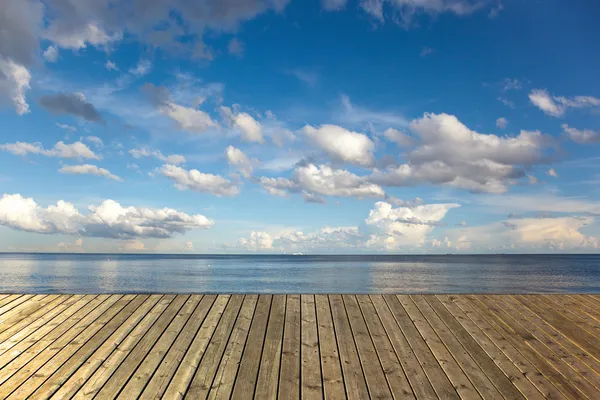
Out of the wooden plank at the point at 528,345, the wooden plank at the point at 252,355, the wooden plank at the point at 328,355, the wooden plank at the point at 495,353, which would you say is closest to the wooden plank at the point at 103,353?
the wooden plank at the point at 252,355

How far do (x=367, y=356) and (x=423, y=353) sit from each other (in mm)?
717

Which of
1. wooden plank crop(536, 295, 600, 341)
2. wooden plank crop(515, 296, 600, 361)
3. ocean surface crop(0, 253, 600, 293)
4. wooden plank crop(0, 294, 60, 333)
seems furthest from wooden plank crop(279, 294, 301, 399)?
ocean surface crop(0, 253, 600, 293)

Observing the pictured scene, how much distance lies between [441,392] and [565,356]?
2.06 metres

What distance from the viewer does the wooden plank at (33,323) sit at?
226 inches

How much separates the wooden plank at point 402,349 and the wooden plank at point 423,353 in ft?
0.19

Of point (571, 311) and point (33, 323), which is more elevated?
point (571, 311)

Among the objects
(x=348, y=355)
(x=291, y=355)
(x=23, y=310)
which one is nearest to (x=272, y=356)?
(x=291, y=355)

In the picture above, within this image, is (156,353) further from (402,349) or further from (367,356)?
(402,349)

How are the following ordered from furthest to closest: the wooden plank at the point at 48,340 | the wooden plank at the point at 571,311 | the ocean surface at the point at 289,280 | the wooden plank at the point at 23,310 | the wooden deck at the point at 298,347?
the ocean surface at the point at 289,280 < the wooden plank at the point at 571,311 < the wooden plank at the point at 23,310 < the wooden plank at the point at 48,340 < the wooden deck at the point at 298,347

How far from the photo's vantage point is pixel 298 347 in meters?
5.46

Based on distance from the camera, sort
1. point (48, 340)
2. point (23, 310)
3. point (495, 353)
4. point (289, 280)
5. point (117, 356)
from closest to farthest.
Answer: point (117, 356)
point (495, 353)
point (48, 340)
point (23, 310)
point (289, 280)

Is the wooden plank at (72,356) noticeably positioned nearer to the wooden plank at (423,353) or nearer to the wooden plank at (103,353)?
the wooden plank at (103,353)

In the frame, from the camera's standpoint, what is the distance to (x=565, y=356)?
18.0ft

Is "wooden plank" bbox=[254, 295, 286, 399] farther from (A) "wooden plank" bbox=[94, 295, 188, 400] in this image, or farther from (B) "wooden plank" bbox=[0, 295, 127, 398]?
(B) "wooden plank" bbox=[0, 295, 127, 398]
